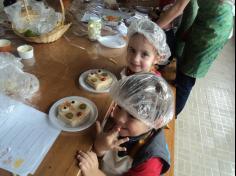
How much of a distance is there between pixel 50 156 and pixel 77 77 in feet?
1.51

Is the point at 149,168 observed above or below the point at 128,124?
below

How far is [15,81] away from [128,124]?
55 centimetres

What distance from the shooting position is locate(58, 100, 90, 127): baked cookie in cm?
93

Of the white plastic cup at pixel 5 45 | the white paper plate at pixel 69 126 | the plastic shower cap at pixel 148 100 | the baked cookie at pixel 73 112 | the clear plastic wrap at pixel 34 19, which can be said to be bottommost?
the white plastic cup at pixel 5 45

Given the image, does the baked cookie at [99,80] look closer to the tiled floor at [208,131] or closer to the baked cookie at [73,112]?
the baked cookie at [73,112]

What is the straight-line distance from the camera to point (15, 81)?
107 cm

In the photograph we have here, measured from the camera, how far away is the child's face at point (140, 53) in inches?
49.9

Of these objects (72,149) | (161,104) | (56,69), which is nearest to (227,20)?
(161,104)

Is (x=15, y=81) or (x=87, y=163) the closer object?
(x=87, y=163)

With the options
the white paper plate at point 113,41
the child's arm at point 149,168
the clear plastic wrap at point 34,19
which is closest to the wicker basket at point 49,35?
the clear plastic wrap at point 34,19

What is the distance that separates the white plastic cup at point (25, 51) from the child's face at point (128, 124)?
2.08 ft

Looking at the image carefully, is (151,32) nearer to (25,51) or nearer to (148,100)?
(148,100)

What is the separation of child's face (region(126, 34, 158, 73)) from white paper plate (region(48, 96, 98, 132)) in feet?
1.20

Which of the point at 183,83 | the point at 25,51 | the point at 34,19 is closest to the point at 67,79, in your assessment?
the point at 25,51
